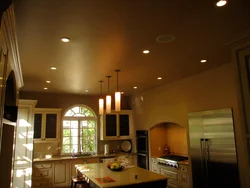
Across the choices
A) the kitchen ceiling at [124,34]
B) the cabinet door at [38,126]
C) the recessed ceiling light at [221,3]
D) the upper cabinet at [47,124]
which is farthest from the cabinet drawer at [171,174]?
the recessed ceiling light at [221,3]

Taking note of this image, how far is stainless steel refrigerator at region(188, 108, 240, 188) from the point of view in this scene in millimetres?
3936

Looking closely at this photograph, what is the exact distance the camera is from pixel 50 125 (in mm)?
6582

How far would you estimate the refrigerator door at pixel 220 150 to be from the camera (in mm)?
3902

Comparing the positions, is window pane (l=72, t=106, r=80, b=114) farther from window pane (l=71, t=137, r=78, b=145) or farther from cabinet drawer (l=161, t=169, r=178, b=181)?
cabinet drawer (l=161, t=169, r=178, b=181)

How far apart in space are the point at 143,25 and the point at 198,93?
2.78 meters

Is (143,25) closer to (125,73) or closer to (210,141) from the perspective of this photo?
(125,73)

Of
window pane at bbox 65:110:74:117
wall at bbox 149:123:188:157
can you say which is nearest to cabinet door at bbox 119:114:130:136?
wall at bbox 149:123:188:157

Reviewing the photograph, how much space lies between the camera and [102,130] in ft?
23.5

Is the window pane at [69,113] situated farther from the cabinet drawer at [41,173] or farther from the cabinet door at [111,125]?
the cabinet drawer at [41,173]

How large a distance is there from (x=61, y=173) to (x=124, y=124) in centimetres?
259

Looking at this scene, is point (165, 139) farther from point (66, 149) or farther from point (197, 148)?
point (66, 149)

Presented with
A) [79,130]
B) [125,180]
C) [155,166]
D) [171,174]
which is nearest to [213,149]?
[171,174]

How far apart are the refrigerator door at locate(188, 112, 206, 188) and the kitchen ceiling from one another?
1.11 metres

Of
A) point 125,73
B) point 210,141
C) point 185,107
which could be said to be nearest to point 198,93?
point 185,107
